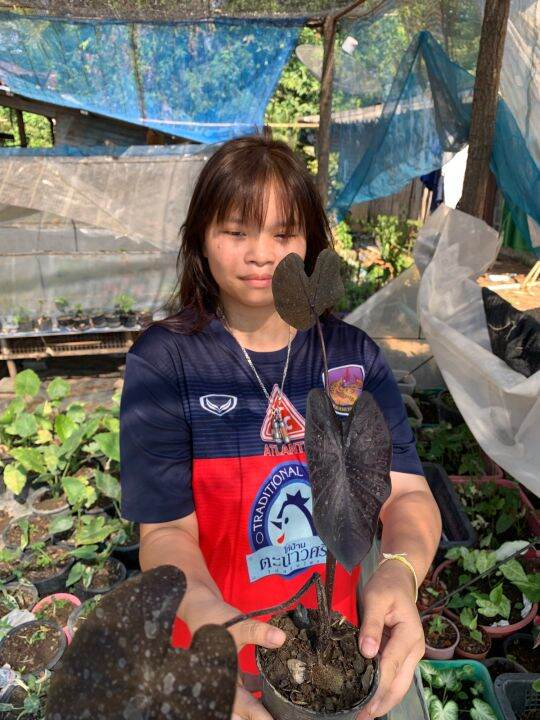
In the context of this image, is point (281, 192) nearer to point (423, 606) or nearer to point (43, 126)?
point (423, 606)

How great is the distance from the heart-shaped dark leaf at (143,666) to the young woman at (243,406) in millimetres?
425

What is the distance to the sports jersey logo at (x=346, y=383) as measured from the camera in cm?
117

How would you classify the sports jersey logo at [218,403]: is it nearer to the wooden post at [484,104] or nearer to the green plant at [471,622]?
the green plant at [471,622]

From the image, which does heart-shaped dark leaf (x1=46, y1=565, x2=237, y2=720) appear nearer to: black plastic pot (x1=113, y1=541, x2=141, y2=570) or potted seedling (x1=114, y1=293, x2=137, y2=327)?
black plastic pot (x1=113, y1=541, x2=141, y2=570)

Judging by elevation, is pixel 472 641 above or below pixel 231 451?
below

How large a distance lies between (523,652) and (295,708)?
1671mm

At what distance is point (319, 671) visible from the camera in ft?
2.49

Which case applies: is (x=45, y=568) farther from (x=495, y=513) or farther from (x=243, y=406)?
(x=495, y=513)

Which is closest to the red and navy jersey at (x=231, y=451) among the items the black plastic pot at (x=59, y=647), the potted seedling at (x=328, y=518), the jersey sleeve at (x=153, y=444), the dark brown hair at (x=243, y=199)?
the jersey sleeve at (x=153, y=444)

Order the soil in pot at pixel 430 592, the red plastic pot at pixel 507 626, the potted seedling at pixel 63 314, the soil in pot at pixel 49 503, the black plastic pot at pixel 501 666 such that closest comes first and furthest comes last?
1. the black plastic pot at pixel 501 666
2. the red plastic pot at pixel 507 626
3. the soil in pot at pixel 430 592
4. the soil in pot at pixel 49 503
5. the potted seedling at pixel 63 314

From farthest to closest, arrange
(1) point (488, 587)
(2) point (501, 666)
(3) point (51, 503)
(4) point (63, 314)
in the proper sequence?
(4) point (63, 314), (3) point (51, 503), (1) point (488, 587), (2) point (501, 666)

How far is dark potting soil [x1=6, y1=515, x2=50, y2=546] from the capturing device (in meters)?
2.60

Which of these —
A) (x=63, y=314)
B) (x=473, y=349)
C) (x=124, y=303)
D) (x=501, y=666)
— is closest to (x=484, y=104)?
(x=473, y=349)

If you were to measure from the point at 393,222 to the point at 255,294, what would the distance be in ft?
27.2
